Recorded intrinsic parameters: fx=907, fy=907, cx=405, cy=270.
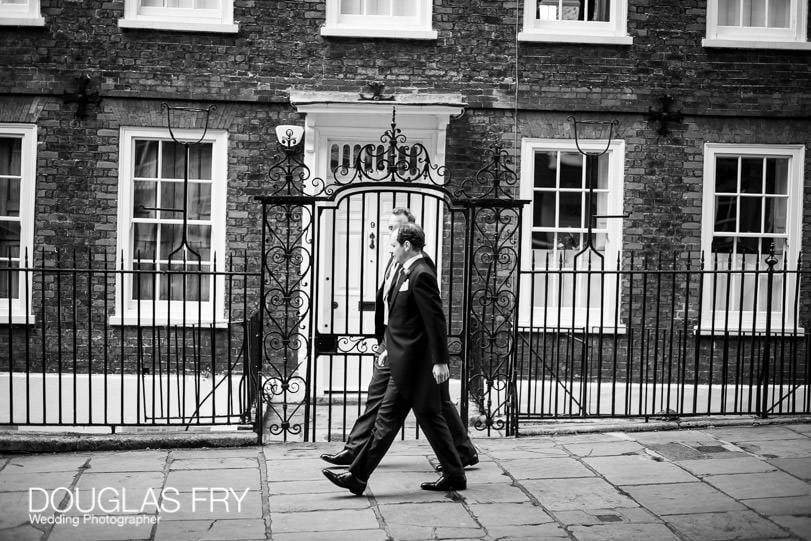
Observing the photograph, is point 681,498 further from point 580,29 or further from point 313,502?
point 580,29

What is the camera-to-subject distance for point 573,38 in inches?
437

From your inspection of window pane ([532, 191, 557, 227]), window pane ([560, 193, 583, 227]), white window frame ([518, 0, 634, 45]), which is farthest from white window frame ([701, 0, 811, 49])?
window pane ([532, 191, 557, 227])

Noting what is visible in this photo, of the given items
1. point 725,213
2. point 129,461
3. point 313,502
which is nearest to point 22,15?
point 129,461

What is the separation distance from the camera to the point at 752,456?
24.5 ft

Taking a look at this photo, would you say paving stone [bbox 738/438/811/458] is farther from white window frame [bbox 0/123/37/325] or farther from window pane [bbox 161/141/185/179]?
white window frame [bbox 0/123/37/325]

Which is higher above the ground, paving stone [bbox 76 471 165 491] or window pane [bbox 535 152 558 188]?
window pane [bbox 535 152 558 188]

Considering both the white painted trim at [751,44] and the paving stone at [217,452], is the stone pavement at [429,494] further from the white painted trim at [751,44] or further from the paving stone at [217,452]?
the white painted trim at [751,44]

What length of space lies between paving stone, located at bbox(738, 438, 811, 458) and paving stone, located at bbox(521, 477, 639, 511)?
69.0 inches

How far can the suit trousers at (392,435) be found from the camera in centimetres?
621

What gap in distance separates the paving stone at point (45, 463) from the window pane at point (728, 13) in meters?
9.03

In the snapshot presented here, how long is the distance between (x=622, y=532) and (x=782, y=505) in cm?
129

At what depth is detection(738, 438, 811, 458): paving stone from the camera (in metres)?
7.51

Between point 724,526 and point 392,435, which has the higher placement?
point 392,435

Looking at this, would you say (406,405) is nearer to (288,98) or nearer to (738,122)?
(288,98)
